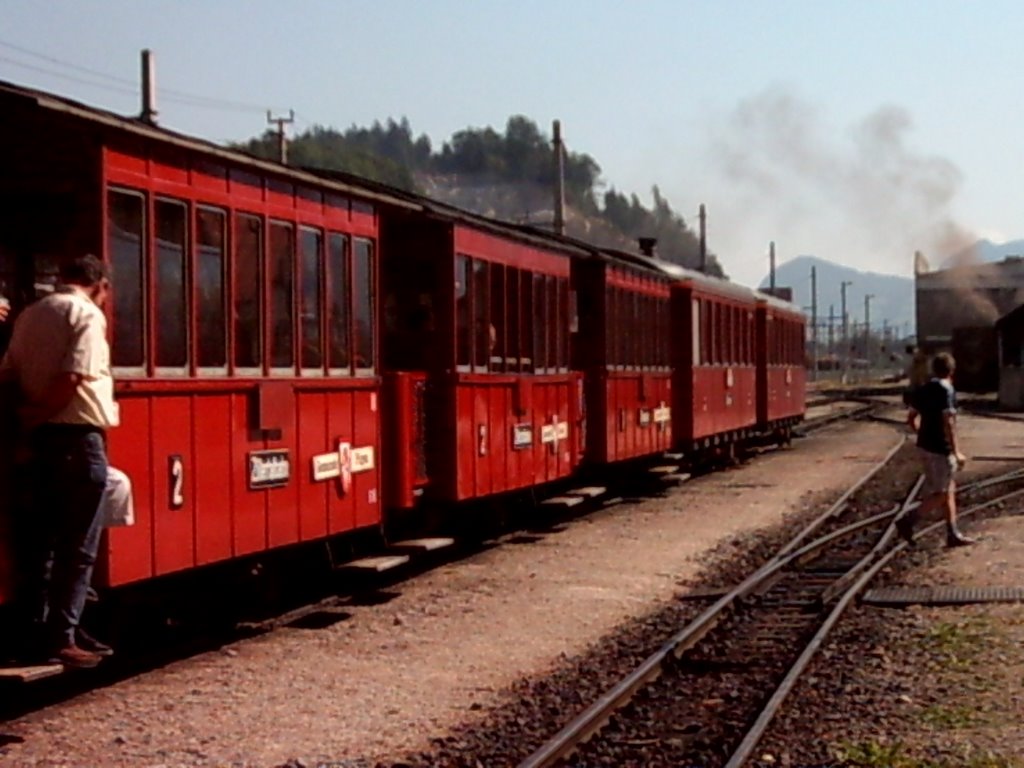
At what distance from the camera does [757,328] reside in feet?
110

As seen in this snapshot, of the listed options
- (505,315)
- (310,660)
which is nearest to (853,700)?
(310,660)

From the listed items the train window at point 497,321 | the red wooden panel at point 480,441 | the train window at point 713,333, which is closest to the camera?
the red wooden panel at point 480,441

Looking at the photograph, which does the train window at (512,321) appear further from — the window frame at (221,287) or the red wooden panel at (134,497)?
the red wooden panel at (134,497)

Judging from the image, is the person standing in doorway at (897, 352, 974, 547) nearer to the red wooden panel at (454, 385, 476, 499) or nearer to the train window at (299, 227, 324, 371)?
the red wooden panel at (454, 385, 476, 499)

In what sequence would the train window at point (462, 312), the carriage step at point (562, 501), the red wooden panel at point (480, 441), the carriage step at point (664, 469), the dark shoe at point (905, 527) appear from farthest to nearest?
the carriage step at point (664, 469), the carriage step at point (562, 501), the dark shoe at point (905, 527), the red wooden panel at point (480, 441), the train window at point (462, 312)

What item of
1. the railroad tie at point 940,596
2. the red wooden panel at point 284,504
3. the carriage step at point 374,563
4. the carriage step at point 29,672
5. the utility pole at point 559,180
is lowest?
the railroad tie at point 940,596

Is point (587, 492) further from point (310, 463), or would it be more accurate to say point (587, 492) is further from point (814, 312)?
point (814, 312)

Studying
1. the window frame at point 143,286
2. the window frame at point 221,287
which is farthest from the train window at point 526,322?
the window frame at point 143,286

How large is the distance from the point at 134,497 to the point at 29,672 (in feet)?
4.07

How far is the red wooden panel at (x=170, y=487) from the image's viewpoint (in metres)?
9.37

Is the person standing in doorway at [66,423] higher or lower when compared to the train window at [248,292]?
lower

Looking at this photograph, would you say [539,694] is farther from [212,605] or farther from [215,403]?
[212,605]

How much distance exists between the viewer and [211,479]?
32.9 feet

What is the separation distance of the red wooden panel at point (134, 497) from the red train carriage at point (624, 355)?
11572mm
